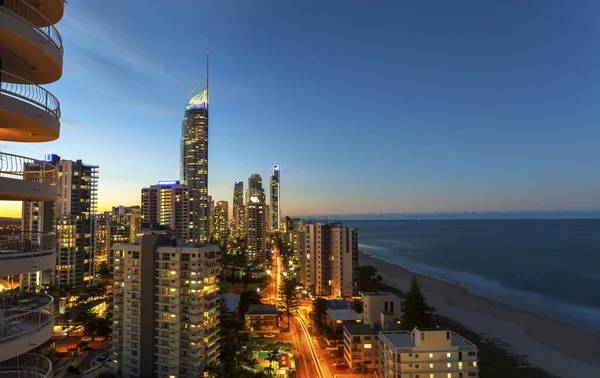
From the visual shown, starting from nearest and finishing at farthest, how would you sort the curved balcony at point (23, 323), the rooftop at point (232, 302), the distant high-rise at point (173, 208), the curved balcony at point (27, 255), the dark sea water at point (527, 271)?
the curved balcony at point (23, 323), the curved balcony at point (27, 255), the rooftop at point (232, 302), the dark sea water at point (527, 271), the distant high-rise at point (173, 208)

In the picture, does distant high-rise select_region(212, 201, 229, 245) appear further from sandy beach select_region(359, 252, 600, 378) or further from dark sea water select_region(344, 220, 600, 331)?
sandy beach select_region(359, 252, 600, 378)

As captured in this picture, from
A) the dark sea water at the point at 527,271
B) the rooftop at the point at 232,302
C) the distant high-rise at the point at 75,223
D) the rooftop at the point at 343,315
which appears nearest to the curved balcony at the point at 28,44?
the rooftop at the point at 343,315

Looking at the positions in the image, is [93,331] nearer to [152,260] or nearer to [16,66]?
[152,260]

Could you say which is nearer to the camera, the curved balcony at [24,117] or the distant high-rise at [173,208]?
the curved balcony at [24,117]

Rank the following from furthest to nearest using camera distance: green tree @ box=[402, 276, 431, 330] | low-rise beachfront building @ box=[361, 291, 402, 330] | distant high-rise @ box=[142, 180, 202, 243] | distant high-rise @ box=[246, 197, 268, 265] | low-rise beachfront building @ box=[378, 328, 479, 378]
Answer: distant high-rise @ box=[246, 197, 268, 265], distant high-rise @ box=[142, 180, 202, 243], green tree @ box=[402, 276, 431, 330], low-rise beachfront building @ box=[361, 291, 402, 330], low-rise beachfront building @ box=[378, 328, 479, 378]

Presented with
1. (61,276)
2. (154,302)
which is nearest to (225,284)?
(61,276)

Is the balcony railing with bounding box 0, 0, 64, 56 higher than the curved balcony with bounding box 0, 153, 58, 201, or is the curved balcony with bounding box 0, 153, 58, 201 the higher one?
the balcony railing with bounding box 0, 0, 64, 56

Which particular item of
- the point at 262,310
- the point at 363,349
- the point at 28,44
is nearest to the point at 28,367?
the point at 28,44

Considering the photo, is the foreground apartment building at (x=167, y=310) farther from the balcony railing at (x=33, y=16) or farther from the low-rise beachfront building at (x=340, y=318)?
the balcony railing at (x=33, y=16)

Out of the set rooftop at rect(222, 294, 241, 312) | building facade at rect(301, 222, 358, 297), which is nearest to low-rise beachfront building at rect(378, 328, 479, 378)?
rooftop at rect(222, 294, 241, 312)
